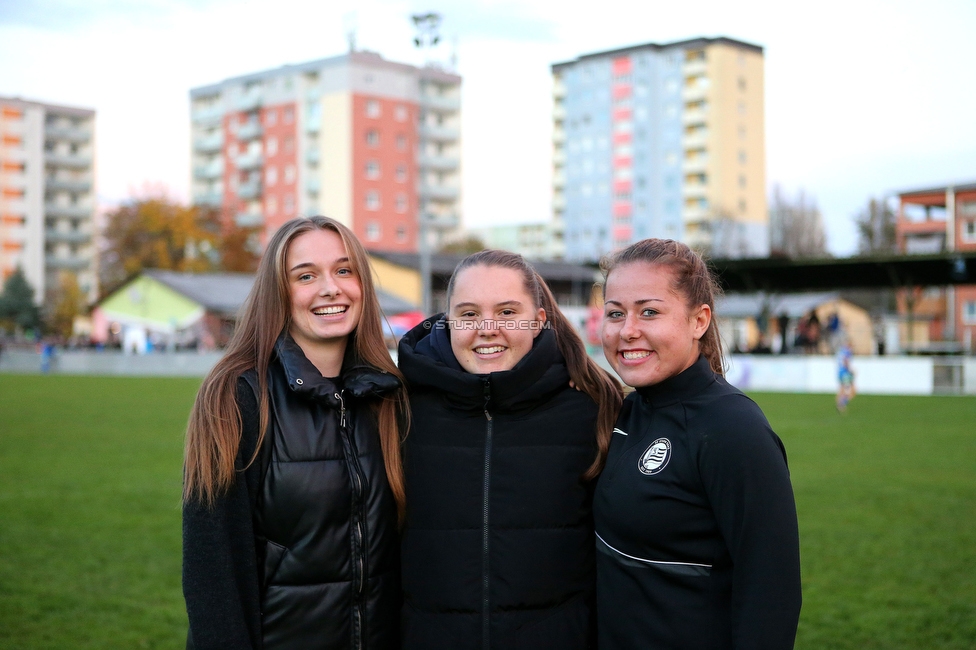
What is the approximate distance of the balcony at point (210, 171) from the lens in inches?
3290

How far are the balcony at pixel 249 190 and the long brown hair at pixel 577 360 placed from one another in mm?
79301

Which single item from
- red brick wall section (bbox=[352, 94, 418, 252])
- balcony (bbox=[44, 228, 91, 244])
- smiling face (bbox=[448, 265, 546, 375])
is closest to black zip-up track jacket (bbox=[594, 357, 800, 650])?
smiling face (bbox=[448, 265, 546, 375])

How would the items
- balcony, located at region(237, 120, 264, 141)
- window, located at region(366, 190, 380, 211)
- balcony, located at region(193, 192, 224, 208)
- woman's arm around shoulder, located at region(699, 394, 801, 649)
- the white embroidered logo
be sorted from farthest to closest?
balcony, located at region(193, 192, 224, 208)
balcony, located at region(237, 120, 264, 141)
window, located at region(366, 190, 380, 211)
the white embroidered logo
woman's arm around shoulder, located at region(699, 394, 801, 649)

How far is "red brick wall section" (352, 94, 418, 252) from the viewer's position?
231 ft

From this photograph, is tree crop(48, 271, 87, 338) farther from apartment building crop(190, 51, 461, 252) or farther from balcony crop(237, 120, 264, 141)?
balcony crop(237, 120, 264, 141)

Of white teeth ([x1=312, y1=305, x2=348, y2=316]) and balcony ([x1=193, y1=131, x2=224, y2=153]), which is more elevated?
balcony ([x1=193, y1=131, x2=224, y2=153])

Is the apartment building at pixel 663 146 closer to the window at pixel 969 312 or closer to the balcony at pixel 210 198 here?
the window at pixel 969 312

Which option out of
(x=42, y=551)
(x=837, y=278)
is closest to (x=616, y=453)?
(x=42, y=551)

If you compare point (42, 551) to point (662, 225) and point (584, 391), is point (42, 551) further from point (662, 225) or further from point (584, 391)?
point (662, 225)

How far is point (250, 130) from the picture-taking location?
7881cm

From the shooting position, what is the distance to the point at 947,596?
672cm

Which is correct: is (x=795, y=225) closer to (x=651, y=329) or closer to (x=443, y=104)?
(x=443, y=104)

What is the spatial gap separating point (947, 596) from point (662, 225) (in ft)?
254

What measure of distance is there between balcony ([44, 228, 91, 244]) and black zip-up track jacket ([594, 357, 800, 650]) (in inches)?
3670
